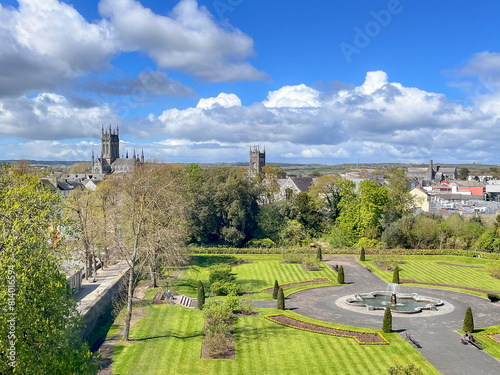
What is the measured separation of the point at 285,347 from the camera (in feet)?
88.5

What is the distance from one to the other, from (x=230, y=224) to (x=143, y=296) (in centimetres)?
2679

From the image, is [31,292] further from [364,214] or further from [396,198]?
[396,198]

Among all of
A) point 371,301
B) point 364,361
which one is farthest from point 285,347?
point 371,301

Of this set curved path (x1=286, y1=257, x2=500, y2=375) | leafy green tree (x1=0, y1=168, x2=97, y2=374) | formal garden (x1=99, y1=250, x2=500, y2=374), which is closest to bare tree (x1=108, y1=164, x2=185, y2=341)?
formal garden (x1=99, y1=250, x2=500, y2=374)

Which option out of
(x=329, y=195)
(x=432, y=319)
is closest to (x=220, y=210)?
(x=329, y=195)

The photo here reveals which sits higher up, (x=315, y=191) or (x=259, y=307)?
(x=315, y=191)

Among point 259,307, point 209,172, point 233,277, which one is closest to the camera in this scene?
point 259,307

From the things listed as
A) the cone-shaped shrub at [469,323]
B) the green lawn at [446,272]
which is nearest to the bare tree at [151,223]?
the cone-shaped shrub at [469,323]

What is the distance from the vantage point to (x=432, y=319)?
32906mm

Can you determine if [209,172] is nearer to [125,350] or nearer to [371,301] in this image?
[371,301]

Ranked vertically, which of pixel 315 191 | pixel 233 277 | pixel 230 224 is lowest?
pixel 233 277

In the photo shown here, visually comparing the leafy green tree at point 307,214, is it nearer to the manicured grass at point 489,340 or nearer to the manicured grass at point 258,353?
the manicured grass at point 258,353

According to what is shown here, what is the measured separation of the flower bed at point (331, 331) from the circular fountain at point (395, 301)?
6461 mm

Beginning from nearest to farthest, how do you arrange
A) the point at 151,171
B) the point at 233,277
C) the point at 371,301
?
the point at 371,301, the point at 233,277, the point at 151,171
